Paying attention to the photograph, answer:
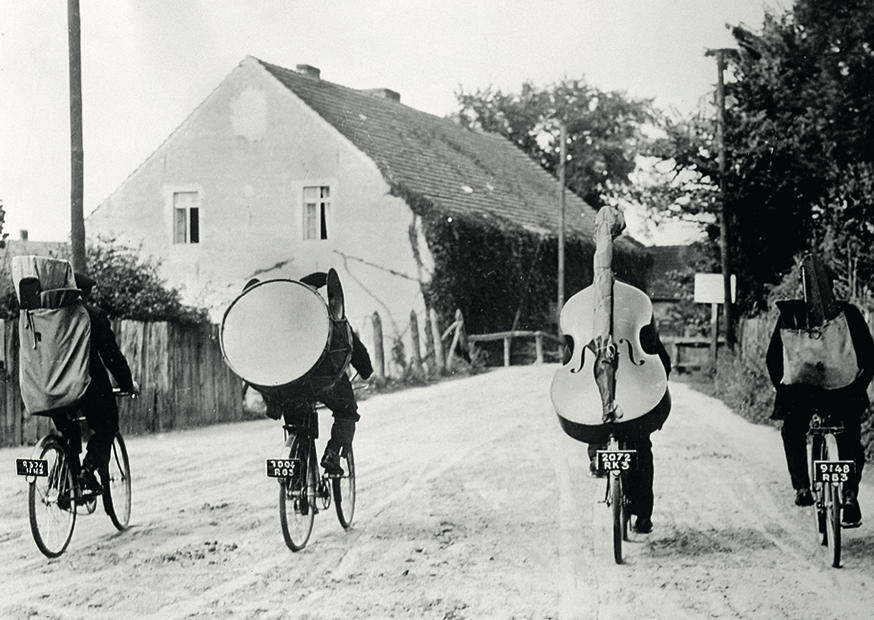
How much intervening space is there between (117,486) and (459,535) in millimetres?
1479

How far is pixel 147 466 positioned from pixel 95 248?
0.99m

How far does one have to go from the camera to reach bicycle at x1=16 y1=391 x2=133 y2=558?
13.4ft

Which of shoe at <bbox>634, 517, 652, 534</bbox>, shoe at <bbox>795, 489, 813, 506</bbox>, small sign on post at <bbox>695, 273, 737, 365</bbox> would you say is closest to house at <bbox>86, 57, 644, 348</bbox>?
small sign on post at <bbox>695, 273, 737, 365</bbox>

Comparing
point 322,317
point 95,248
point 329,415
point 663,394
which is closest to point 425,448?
point 329,415

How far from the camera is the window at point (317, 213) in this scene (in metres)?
4.30

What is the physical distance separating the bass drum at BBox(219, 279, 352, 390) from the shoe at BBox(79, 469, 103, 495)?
80 centimetres

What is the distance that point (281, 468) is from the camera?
13.6ft

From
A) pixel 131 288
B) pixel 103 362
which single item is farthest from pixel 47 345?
pixel 131 288

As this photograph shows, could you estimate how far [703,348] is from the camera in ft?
13.0

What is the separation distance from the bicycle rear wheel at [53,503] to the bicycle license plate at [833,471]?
2.92 m

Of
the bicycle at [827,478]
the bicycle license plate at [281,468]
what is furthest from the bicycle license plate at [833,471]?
the bicycle license plate at [281,468]

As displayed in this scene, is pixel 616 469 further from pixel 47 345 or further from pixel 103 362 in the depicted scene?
pixel 47 345

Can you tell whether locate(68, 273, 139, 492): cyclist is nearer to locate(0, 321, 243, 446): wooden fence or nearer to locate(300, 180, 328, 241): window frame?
locate(0, 321, 243, 446): wooden fence

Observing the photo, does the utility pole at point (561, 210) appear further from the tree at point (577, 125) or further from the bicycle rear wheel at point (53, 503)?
the bicycle rear wheel at point (53, 503)
